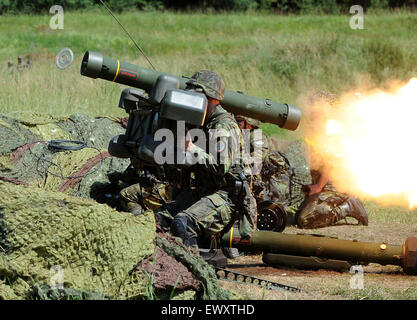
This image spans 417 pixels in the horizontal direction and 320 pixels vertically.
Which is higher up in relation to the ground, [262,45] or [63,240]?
[262,45]

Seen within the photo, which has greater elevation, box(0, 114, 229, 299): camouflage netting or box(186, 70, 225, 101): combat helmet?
box(186, 70, 225, 101): combat helmet

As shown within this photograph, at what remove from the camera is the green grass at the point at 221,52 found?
40.2ft

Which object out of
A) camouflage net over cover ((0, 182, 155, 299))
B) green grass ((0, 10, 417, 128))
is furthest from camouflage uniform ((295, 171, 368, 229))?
green grass ((0, 10, 417, 128))

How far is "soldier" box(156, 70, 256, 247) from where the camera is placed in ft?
18.1

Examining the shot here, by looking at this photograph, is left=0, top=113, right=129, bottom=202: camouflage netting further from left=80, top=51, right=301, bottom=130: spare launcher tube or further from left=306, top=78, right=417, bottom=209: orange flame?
left=306, top=78, right=417, bottom=209: orange flame

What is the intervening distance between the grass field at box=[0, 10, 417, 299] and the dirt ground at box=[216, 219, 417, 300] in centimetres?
1

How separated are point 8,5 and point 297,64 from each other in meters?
15.8

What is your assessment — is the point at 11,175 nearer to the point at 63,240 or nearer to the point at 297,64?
the point at 63,240

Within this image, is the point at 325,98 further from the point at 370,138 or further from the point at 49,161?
the point at 49,161

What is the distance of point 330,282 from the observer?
19.0 ft

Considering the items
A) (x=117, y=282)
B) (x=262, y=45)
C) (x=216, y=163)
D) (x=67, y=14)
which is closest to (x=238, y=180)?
(x=216, y=163)

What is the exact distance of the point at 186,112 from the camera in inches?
203

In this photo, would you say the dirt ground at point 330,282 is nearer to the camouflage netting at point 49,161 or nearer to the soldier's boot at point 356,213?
the soldier's boot at point 356,213

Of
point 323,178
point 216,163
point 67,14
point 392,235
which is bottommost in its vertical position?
point 392,235
